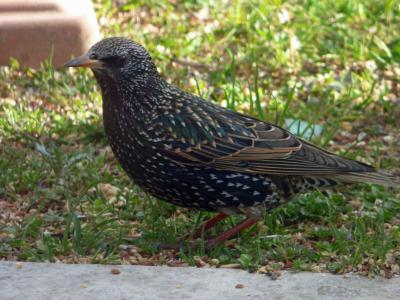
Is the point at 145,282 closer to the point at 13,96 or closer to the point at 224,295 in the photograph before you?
the point at 224,295

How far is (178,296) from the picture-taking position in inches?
169

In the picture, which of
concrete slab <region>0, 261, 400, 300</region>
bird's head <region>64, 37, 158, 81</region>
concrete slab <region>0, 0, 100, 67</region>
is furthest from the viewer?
concrete slab <region>0, 0, 100, 67</region>

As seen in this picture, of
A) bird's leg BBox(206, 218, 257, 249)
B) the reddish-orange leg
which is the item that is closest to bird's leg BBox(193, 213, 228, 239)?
the reddish-orange leg

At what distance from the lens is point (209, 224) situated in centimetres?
536

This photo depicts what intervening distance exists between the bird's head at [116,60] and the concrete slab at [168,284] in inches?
44.5

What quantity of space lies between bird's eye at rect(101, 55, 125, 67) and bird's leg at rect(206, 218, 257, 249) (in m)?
1.04

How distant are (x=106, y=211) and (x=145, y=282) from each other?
111 centimetres

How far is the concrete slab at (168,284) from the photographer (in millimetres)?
4309

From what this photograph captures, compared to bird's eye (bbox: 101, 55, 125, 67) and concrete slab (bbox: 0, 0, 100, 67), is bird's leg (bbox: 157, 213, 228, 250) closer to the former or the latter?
bird's eye (bbox: 101, 55, 125, 67)

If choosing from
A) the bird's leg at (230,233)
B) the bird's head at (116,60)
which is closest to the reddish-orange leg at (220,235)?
Result: the bird's leg at (230,233)

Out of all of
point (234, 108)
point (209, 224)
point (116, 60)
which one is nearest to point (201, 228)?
point (209, 224)

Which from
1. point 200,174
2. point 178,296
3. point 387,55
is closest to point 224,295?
point 178,296

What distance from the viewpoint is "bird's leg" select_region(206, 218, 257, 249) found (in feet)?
16.7

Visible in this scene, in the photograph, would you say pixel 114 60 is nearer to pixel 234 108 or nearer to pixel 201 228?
pixel 201 228
